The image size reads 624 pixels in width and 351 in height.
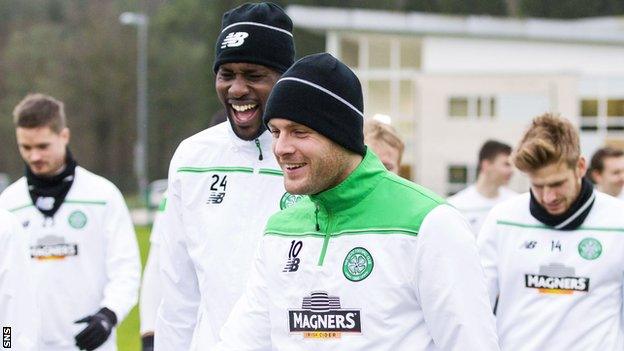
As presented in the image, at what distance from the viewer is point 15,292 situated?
5.02m

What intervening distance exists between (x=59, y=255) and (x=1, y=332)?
2.73m

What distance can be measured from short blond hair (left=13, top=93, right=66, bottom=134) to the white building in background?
42127mm

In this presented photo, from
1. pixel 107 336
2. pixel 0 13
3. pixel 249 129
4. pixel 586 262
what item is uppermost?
pixel 0 13

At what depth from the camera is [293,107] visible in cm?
368

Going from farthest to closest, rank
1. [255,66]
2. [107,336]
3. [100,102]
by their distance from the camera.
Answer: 1. [100,102]
2. [107,336]
3. [255,66]

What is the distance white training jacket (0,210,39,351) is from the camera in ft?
16.3

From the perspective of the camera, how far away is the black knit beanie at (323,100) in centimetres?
366

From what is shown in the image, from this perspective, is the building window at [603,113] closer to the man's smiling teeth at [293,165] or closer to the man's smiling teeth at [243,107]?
the man's smiling teeth at [243,107]

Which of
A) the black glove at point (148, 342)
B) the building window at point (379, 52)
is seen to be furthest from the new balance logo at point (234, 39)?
the building window at point (379, 52)

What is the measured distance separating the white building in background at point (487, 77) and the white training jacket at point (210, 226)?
44344 mm

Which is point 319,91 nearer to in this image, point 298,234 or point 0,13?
point 298,234

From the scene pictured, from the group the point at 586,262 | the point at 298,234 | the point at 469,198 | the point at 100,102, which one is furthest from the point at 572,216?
the point at 100,102

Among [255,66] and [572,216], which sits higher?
[255,66]

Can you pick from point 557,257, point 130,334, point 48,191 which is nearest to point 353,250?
point 557,257
